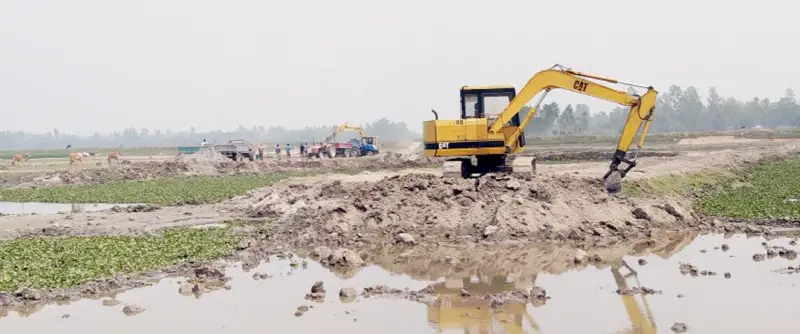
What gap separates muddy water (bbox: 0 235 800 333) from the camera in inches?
525

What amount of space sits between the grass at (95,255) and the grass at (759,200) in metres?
15.4

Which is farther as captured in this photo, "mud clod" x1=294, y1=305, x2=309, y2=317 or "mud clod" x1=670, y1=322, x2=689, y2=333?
"mud clod" x1=294, y1=305, x2=309, y2=317

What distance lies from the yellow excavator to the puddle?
1519 cm

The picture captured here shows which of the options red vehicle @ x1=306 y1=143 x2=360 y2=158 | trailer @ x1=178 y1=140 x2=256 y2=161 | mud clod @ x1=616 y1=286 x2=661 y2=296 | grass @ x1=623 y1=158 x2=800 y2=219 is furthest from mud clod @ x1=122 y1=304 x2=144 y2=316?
red vehicle @ x1=306 y1=143 x2=360 y2=158

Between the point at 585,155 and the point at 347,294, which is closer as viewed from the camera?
the point at 347,294

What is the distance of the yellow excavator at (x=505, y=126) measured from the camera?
88.7 feet

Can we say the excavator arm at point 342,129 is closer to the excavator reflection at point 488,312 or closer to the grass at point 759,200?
the grass at point 759,200

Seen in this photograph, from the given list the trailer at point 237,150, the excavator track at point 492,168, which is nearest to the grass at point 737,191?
the excavator track at point 492,168

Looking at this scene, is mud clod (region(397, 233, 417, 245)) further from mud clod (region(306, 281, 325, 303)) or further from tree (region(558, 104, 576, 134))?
tree (region(558, 104, 576, 134))

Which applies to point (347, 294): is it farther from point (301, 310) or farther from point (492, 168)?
point (492, 168)

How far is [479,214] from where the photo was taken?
2355 centimetres

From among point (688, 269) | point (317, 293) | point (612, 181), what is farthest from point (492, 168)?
point (317, 293)

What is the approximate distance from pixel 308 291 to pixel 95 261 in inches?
227

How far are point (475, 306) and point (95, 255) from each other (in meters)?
10.0
